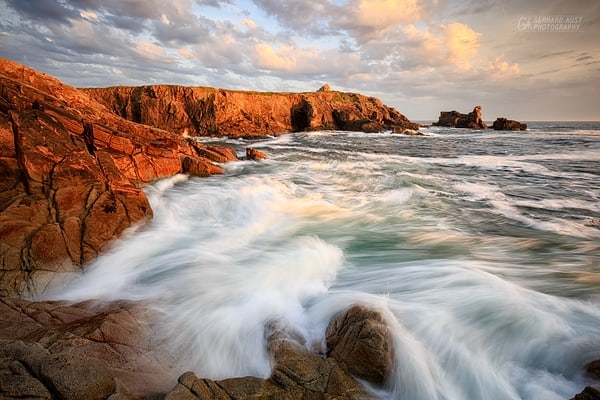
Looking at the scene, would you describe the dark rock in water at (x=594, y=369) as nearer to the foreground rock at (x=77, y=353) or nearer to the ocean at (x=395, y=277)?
the ocean at (x=395, y=277)

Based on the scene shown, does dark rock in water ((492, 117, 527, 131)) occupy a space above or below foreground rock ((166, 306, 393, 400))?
above

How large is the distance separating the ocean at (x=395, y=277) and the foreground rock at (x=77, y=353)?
42 centimetres

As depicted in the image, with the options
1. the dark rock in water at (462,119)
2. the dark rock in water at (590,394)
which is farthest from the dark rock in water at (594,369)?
the dark rock in water at (462,119)

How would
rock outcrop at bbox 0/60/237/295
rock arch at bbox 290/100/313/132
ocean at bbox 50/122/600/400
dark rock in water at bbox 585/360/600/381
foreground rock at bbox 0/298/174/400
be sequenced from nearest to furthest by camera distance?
foreground rock at bbox 0/298/174/400 → dark rock in water at bbox 585/360/600/381 → ocean at bbox 50/122/600/400 → rock outcrop at bbox 0/60/237/295 → rock arch at bbox 290/100/313/132

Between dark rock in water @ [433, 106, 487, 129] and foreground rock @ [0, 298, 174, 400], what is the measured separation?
9328cm

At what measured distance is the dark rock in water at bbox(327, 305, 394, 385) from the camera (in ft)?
11.2

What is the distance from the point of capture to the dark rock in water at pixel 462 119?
268 feet

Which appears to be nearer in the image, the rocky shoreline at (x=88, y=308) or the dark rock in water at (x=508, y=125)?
the rocky shoreline at (x=88, y=308)

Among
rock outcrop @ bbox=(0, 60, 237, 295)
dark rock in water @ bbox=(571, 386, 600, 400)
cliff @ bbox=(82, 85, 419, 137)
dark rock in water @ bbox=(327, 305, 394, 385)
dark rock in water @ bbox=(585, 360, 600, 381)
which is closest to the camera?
dark rock in water @ bbox=(571, 386, 600, 400)

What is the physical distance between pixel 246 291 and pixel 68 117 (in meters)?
7.51

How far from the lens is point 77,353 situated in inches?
129

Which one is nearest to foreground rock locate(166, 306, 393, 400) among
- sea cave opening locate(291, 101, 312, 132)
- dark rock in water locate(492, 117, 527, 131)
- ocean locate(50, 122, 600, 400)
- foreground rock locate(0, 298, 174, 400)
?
ocean locate(50, 122, 600, 400)

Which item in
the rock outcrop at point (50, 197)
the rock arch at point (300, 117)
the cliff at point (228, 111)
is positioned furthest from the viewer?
the rock arch at point (300, 117)

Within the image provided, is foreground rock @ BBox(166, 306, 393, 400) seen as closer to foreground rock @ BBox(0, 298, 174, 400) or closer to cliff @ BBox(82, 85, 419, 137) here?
foreground rock @ BBox(0, 298, 174, 400)
